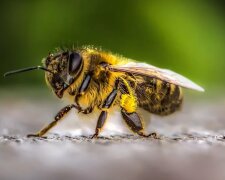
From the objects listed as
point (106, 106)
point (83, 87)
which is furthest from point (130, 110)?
point (83, 87)

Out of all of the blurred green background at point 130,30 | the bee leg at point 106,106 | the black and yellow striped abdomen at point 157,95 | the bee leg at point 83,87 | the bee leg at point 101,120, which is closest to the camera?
the bee leg at point 101,120

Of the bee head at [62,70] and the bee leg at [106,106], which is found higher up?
the bee head at [62,70]

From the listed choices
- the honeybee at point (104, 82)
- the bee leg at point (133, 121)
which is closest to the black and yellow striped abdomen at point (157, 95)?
the honeybee at point (104, 82)

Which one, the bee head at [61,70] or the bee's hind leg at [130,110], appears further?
the bee head at [61,70]

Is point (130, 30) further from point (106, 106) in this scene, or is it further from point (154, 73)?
point (106, 106)

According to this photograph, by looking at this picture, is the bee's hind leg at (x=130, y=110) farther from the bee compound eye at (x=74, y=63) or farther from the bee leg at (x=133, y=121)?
the bee compound eye at (x=74, y=63)

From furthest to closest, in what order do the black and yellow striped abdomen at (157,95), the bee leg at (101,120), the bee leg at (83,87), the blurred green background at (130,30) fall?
the blurred green background at (130,30) → the black and yellow striped abdomen at (157,95) → the bee leg at (83,87) → the bee leg at (101,120)

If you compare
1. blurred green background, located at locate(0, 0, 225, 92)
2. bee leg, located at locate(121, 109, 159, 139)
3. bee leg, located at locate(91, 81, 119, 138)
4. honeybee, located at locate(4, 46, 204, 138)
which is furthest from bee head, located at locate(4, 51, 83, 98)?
blurred green background, located at locate(0, 0, 225, 92)

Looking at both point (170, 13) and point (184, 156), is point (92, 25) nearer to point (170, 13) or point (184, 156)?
point (170, 13)
